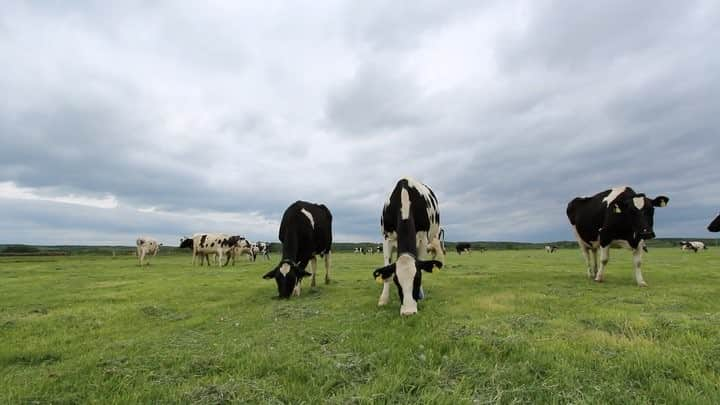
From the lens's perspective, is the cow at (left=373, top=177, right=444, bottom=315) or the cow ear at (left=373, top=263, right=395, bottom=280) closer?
the cow at (left=373, top=177, right=444, bottom=315)

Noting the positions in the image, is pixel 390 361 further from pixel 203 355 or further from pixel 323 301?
pixel 323 301

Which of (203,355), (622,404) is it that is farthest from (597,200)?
(203,355)

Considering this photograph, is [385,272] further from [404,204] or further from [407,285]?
[404,204]

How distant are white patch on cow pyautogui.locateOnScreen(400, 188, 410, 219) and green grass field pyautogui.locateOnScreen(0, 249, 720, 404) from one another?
2.20 meters

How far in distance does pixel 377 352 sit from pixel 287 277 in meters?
6.48

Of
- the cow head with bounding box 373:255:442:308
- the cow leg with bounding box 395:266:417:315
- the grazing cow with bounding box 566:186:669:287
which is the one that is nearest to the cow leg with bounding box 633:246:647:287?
the grazing cow with bounding box 566:186:669:287

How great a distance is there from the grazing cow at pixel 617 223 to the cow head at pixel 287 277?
986 cm

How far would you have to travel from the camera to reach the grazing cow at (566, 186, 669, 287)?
40.1ft

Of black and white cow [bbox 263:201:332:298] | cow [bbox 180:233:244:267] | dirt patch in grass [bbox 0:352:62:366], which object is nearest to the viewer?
dirt patch in grass [bbox 0:352:62:366]

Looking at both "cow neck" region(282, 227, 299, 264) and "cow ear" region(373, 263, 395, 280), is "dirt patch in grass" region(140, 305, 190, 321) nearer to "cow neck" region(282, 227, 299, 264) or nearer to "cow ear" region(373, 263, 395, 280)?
"cow neck" region(282, 227, 299, 264)

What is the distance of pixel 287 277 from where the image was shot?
11148 mm

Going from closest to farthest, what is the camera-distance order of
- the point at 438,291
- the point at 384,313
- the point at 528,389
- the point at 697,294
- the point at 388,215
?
1. the point at 528,389
2. the point at 384,313
3. the point at 697,294
4. the point at 388,215
5. the point at 438,291

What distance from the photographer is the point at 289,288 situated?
1120cm

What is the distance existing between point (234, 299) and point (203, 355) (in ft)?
20.1
